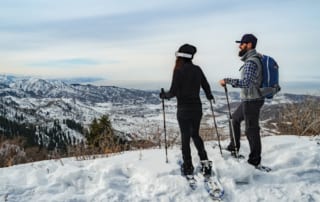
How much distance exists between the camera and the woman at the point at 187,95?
680 cm

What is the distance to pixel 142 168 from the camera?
7023 mm

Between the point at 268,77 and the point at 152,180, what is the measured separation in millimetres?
2535

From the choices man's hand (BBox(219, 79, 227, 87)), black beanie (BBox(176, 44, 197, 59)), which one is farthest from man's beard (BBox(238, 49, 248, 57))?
black beanie (BBox(176, 44, 197, 59))

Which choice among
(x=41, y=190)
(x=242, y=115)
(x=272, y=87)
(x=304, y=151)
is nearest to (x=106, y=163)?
(x=41, y=190)

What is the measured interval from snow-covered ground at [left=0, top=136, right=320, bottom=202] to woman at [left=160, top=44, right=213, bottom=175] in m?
0.27

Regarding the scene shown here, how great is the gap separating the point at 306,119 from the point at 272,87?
15.0 feet

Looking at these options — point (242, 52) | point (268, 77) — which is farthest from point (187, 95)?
point (268, 77)

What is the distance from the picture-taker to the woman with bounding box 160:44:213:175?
6.80 metres

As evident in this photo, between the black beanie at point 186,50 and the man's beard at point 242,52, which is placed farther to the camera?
the man's beard at point 242,52

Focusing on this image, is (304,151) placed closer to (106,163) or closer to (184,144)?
(184,144)

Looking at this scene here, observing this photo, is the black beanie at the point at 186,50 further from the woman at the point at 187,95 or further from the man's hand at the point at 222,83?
the man's hand at the point at 222,83

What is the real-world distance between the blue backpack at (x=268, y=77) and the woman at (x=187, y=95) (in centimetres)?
103

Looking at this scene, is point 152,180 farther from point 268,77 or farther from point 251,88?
point 268,77

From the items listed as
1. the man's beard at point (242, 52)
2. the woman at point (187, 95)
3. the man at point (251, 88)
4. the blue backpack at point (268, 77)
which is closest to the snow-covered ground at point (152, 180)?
the woman at point (187, 95)
